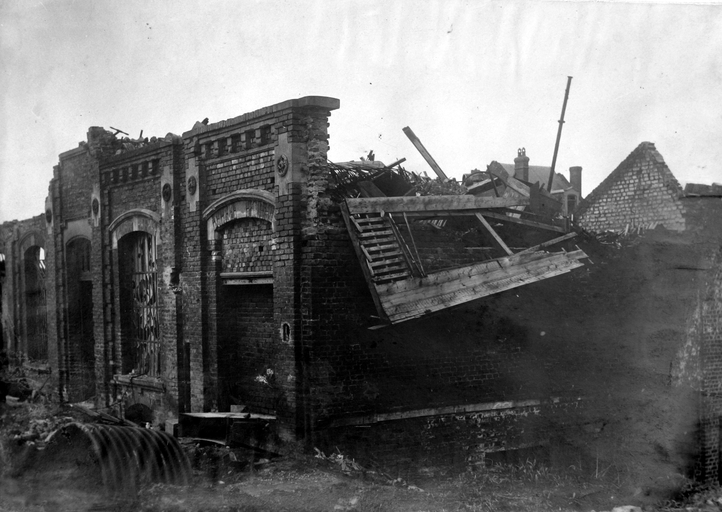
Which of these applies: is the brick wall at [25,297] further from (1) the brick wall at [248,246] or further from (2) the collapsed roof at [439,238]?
(2) the collapsed roof at [439,238]

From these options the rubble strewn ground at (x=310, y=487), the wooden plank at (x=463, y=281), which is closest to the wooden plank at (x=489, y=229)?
the wooden plank at (x=463, y=281)

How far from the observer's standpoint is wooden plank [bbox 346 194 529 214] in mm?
8094

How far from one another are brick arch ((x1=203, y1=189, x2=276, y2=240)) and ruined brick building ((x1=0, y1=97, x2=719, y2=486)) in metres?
0.03

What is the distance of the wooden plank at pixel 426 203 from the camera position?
26.6ft

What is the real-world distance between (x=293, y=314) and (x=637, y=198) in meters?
6.66

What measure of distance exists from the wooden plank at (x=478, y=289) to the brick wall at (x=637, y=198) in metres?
2.53

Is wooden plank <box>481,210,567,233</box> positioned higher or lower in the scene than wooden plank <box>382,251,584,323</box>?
higher

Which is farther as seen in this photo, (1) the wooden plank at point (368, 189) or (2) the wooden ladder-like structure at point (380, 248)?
(1) the wooden plank at point (368, 189)

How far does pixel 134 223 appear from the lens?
38.1 feet

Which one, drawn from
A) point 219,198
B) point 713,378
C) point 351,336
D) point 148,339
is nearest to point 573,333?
Answer: point 713,378

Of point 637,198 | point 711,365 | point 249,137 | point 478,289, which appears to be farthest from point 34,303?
point 711,365

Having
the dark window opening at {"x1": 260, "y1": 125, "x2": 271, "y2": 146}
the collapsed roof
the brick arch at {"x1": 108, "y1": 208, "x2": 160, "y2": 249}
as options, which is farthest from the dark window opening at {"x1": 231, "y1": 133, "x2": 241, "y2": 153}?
the brick arch at {"x1": 108, "y1": 208, "x2": 160, "y2": 249}

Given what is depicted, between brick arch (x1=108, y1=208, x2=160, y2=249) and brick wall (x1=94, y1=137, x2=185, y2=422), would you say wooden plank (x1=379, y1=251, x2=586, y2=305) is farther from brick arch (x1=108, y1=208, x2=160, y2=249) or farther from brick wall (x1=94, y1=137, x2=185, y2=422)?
brick arch (x1=108, y1=208, x2=160, y2=249)

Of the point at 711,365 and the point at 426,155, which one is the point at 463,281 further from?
the point at 711,365
